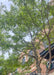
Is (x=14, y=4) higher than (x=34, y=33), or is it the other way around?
(x=14, y=4)

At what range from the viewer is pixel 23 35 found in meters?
11.8

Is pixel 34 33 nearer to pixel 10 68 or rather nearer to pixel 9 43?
pixel 9 43

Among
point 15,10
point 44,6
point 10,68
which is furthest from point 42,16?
point 10,68

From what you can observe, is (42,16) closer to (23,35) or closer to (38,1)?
(38,1)

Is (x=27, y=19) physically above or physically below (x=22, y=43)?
above

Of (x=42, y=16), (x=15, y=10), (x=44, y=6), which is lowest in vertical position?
(x=42, y=16)

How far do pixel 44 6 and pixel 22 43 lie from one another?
3.88m

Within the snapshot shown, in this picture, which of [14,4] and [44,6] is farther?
[14,4]

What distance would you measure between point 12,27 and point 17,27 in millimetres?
455

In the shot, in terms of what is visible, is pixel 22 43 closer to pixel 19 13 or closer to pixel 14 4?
pixel 19 13

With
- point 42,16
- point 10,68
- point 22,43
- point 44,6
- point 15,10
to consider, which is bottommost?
point 10,68

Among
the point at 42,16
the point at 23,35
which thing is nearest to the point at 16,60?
the point at 23,35

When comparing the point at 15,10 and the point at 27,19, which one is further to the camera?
the point at 15,10

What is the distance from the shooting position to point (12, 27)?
1160 centimetres
